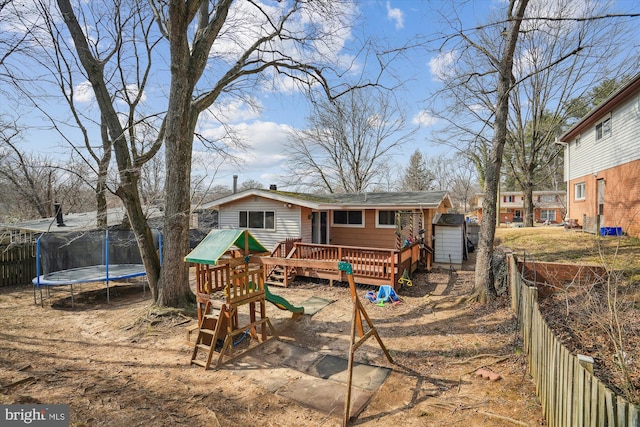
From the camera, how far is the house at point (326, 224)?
37.4 feet

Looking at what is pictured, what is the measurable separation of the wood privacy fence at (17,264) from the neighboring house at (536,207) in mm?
42726

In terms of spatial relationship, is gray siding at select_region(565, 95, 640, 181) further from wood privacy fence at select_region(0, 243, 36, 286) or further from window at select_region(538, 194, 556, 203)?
window at select_region(538, 194, 556, 203)

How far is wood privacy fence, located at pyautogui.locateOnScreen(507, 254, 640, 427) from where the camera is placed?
2.07 metres

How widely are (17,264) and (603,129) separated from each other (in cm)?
2418

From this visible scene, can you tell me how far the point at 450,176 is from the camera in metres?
48.1

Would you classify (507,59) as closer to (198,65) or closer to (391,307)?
(391,307)

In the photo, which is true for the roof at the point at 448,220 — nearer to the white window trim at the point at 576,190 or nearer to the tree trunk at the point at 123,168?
the white window trim at the point at 576,190

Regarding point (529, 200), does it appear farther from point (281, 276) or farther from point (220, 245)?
point (220, 245)

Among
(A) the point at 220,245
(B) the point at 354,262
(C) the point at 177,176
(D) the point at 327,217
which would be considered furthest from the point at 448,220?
(C) the point at 177,176

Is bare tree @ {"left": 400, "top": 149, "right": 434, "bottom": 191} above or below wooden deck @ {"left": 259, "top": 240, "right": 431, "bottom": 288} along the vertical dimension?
above

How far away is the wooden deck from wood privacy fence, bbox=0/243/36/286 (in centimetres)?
853

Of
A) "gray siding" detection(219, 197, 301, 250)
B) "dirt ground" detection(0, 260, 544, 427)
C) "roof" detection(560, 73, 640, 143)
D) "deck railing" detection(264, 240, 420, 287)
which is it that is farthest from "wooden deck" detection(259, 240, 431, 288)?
"roof" detection(560, 73, 640, 143)

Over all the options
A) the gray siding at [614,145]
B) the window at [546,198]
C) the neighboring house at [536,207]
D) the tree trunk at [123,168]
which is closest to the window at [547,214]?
the neighboring house at [536,207]

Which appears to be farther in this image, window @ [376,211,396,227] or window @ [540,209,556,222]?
window @ [540,209,556,222]
